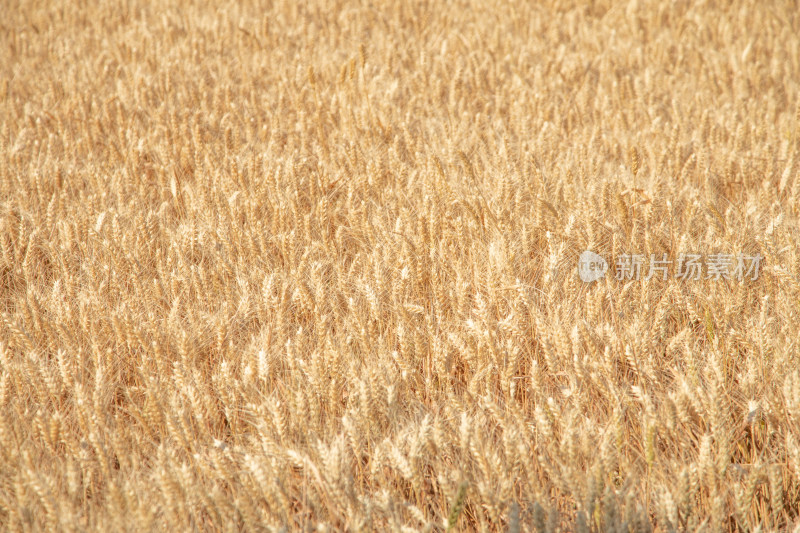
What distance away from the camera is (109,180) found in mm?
2680

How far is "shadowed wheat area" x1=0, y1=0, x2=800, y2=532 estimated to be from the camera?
4.40 feet

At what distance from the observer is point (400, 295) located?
1.89m

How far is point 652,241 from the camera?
2.09 meters

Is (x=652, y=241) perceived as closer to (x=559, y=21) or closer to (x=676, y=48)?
(x=676, y=48)

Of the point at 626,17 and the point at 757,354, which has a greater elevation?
the point at 626,17

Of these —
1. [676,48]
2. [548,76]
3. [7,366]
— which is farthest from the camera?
[676,48]

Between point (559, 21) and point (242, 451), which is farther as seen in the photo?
point (559, 21)

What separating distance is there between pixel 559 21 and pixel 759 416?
3585mm

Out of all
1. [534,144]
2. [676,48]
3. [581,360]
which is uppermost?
[676,48]

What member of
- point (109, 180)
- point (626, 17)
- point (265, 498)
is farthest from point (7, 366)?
point (626, 17)

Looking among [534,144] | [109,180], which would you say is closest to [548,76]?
[534,144]

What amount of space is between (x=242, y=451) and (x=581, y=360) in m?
0.84

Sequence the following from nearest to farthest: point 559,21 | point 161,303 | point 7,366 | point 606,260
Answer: point 7,366 < point 161,303 < point 606,260 < point 559,21

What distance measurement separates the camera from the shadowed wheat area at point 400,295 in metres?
1.34
